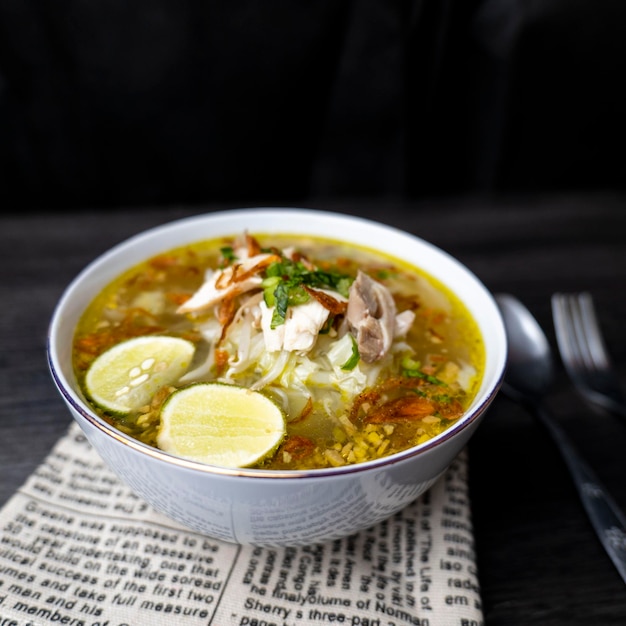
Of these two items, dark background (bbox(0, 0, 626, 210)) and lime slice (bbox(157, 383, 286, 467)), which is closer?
lime slice (bbox(157, 383, 286, 467))

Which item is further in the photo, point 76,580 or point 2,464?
point 2,464

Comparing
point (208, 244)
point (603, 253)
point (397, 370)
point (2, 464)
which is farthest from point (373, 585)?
point (603, 253)

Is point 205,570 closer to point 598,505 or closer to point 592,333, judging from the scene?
point 598,505

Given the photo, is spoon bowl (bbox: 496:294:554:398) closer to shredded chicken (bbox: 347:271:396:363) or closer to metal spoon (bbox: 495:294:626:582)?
metal spoon (bbox: 495:294:626:582)

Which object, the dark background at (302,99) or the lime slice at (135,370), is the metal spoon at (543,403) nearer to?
the lime slice at (135,370)

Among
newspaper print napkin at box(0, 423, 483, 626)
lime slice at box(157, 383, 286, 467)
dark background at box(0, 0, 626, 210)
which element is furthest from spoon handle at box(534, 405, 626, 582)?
dark background at box(0, 0, 626, 210)

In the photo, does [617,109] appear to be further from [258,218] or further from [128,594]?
[128,594]
